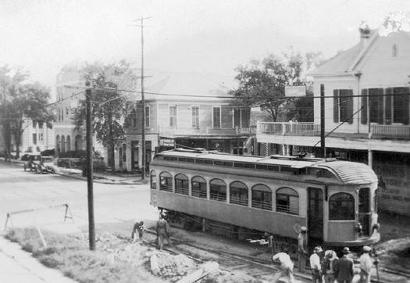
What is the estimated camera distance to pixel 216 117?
155 feet

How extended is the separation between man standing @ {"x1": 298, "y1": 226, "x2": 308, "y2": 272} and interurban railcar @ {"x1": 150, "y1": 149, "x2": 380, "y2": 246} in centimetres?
72

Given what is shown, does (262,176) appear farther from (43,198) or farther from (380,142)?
(43,198)

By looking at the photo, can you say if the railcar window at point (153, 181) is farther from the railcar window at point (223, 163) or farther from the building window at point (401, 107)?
the building window at point (401, 107)

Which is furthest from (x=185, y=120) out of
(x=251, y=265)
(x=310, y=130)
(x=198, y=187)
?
(x=251, y=265)

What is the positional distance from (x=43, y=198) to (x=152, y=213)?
8836 mm

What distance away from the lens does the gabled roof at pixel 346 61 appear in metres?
27.2

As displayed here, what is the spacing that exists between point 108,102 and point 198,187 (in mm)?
23774

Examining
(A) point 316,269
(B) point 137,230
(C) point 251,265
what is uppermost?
(A) point 316,269

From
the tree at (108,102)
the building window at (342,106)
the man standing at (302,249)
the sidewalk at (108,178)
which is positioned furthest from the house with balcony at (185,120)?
the man standing at (302,249)

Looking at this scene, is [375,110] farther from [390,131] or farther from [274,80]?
[274,80]

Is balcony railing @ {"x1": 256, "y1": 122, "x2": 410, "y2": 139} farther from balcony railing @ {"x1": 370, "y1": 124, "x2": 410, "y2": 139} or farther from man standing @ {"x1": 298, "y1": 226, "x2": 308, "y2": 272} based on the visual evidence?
man standing @ {"x1": 298, "y1": 226, "x2": 308, "y2": 272}

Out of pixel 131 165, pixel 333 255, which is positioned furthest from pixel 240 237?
pixel 131 165

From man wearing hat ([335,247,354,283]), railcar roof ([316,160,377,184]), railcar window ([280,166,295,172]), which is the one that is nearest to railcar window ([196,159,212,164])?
railcar window ([280,166,295,172])

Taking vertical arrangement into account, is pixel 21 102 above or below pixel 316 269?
above
